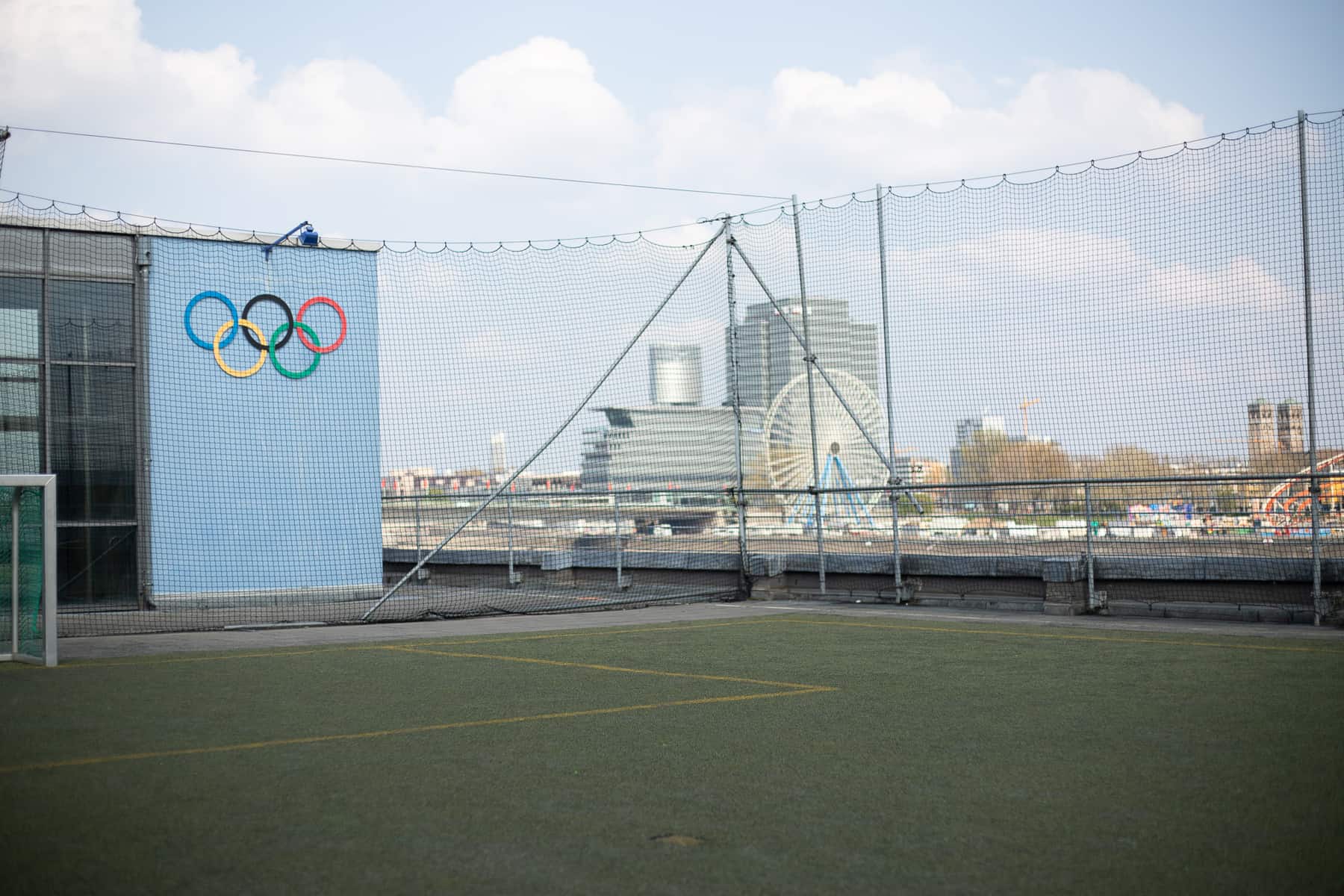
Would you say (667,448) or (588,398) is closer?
(588,398)

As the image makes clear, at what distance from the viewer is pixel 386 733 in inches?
205

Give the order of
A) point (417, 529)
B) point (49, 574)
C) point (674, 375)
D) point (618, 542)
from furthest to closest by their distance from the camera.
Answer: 1. point (417, 529)
2. point (674, 375)
3. point (618, 542)
4. point (49, 574)

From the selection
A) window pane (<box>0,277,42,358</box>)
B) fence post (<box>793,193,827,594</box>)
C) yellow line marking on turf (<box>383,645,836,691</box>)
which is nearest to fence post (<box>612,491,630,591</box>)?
fence post (<box>793,193,827,594</box>)

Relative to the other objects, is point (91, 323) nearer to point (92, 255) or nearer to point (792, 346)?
point (92, 255)

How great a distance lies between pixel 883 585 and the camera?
12.0 m

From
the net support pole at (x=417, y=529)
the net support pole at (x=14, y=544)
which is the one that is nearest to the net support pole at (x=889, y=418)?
the net support pole at (x=417, y=529)

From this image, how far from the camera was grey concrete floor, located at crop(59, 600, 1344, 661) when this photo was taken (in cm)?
874

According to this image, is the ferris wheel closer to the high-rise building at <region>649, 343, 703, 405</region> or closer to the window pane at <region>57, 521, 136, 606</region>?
the high-rise building at <region>649, 343, 703, 405</region>

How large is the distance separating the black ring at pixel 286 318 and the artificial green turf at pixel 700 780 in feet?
21.5

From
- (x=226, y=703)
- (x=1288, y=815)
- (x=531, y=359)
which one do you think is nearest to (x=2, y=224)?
(x=531, y=359)

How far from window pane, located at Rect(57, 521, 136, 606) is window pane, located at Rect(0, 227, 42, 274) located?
2.27 meters

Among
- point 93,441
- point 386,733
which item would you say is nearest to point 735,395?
point 93,441

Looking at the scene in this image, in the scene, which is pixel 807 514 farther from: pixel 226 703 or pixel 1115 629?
pixel 226 703

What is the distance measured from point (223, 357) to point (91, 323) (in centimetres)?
135
